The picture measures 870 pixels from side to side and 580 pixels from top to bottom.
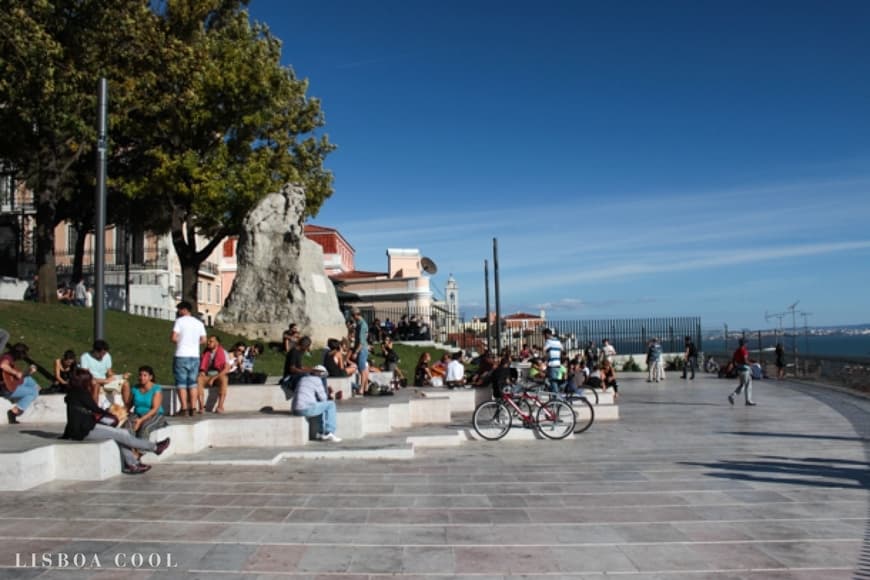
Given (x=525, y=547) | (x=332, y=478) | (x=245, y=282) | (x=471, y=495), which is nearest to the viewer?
(x=525, y=547)

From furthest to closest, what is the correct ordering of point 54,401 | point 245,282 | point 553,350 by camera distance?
point 245,282 → point 553,350 → point 54,401

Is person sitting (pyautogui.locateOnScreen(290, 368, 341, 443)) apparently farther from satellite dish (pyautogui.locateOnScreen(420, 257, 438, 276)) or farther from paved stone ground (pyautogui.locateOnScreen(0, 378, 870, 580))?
satellite dish (pyautogui.locateOnScreen(420, 257, 438, 276))

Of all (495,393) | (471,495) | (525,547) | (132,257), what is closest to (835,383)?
(495,393)

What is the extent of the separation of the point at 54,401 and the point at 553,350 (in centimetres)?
911

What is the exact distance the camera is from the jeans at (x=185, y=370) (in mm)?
10695

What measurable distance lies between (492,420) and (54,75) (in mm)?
15829

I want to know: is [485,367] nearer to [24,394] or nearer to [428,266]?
[24,394]

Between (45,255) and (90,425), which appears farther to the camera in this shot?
(45,255)

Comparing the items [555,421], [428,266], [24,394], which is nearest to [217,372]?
[24,394]

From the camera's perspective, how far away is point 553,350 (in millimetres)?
15234

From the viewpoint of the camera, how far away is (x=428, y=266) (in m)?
51.6

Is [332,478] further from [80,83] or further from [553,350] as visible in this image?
[80,83]

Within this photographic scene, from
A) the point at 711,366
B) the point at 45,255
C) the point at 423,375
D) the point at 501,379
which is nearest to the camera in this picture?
the point at 501,379

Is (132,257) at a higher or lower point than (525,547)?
higher
